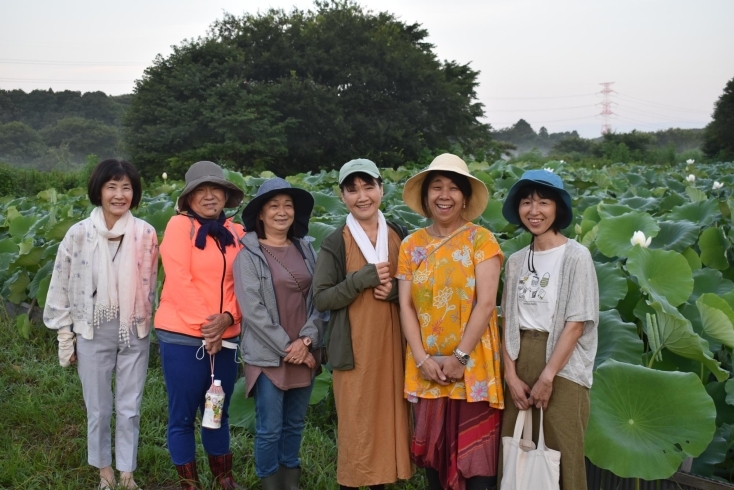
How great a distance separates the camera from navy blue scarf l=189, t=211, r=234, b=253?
8.87 feet

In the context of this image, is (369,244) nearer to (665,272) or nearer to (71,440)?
(665,272)

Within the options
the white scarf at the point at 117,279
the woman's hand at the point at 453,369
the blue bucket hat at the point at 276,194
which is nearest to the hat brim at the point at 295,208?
the blue bucket hat at the point at 276,194

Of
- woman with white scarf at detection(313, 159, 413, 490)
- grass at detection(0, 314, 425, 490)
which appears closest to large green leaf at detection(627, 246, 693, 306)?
woman with white scarf at detection(313, 159, 413, 490)

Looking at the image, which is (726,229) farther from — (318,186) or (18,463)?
(318,186)

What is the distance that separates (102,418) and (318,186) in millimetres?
6027

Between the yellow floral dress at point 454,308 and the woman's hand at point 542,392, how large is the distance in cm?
16

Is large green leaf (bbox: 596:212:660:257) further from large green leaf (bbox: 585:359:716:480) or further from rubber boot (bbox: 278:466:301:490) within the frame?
rubber boot (bbox: 278:466:301:490)

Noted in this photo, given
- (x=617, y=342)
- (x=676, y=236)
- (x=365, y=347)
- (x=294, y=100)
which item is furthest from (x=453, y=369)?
(x=294, y=100)

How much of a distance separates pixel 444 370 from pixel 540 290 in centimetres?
43

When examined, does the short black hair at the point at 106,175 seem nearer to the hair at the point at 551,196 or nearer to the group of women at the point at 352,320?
the group of women at the point at 352,320

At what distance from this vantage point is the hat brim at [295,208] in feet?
8.73

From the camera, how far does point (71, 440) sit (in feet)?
11.5

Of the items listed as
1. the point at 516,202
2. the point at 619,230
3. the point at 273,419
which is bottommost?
the point at 273,419

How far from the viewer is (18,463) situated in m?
3.21
